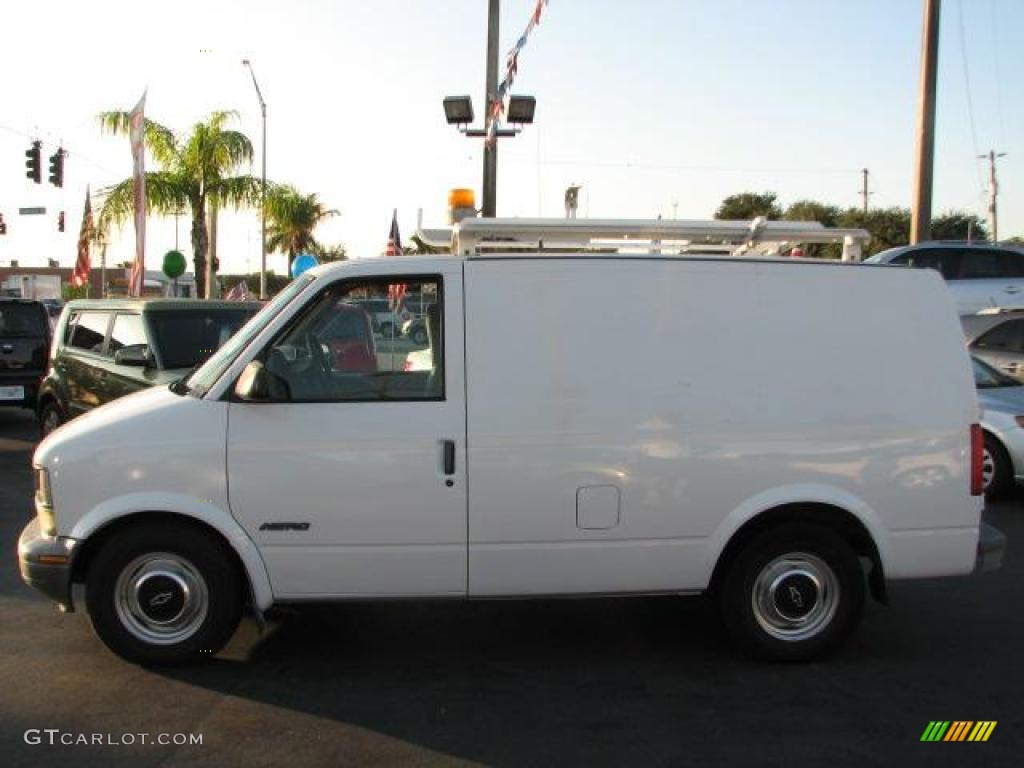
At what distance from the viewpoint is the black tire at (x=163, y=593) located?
449cm

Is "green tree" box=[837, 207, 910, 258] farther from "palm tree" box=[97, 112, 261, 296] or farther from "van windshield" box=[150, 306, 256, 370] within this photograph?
"van windshield" box=[150, 306, 256, 370]

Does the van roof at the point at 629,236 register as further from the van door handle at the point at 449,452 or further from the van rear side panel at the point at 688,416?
the van door handle at the point at 449,452

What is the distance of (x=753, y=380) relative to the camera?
4605 mm

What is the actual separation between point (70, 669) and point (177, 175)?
68.6 feet

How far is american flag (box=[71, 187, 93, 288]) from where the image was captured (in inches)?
876

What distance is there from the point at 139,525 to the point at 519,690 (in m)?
1.96

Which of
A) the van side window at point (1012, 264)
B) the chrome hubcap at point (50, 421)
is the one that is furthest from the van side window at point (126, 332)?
the van side window at point (1012, 264)

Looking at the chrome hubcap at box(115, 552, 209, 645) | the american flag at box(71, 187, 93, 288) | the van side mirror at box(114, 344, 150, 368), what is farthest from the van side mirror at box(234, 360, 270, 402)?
the american flag at box(71, 187, 93, 288)

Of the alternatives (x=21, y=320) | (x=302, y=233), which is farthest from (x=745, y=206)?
(x=21, y=320)

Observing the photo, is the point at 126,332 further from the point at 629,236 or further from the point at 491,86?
the point at 491,86

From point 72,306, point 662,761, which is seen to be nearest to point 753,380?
point 662,761

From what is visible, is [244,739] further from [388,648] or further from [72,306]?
[72,306]

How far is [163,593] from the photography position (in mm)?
4547

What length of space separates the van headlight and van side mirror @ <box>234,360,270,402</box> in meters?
1.01
